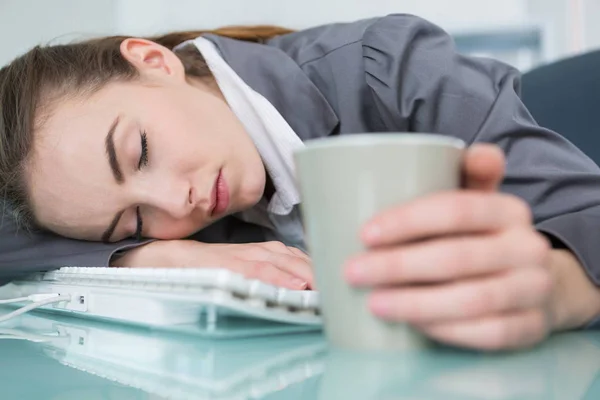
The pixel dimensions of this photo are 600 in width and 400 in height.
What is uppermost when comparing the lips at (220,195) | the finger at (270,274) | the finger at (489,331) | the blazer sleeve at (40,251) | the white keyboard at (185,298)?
the finger at (489,331)

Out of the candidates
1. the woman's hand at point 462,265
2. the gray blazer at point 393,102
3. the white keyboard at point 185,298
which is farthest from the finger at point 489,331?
the gray blazer at point 393,102

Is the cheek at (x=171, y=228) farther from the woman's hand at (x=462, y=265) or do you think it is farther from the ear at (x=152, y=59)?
the woman's hand at (x=462, y=265)

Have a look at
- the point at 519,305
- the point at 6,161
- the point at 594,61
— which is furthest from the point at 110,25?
the point at 519,305

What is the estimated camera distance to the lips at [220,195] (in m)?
0.84

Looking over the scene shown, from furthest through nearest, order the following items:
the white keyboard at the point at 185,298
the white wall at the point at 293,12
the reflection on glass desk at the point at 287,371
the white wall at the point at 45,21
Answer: the white wall at the point at 293,12 < the white wall at the point at 45,21 < the white keyboard at the point at 185,298 < the reflection on glass desk at the point at 287,371

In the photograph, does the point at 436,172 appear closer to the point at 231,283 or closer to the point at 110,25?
the point at 231,283

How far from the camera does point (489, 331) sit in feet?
1.17

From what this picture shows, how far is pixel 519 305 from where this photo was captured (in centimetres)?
36

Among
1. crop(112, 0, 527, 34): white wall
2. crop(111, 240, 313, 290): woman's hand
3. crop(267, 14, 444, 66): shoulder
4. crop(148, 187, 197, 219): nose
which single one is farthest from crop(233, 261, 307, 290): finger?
crop(112, 0, 527, 34): white wall

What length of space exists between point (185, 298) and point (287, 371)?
4.5 inches

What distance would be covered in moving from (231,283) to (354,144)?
16 cm

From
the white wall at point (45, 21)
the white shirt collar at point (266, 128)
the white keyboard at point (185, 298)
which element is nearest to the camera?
the white keyboard at point (185, 298)

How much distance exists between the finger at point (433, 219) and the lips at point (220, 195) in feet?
1.70

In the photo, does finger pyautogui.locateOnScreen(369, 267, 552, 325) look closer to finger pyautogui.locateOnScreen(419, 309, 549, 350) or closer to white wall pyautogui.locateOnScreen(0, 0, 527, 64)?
finger pyautogui.locateOnScreen(419, 309, 549, 350)
